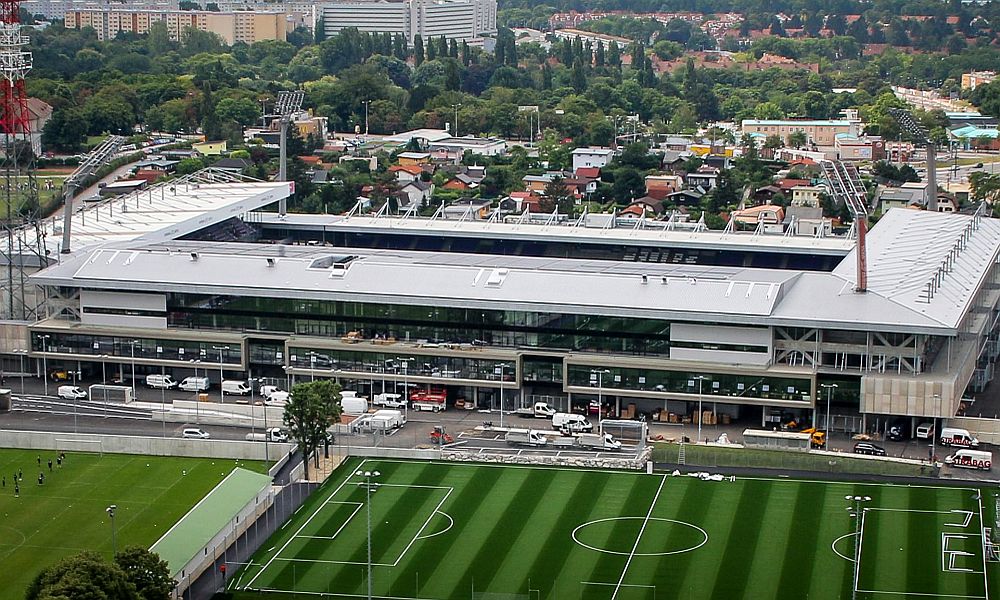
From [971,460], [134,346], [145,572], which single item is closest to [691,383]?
[971,460]

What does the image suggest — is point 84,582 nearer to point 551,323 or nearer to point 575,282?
point 551,323

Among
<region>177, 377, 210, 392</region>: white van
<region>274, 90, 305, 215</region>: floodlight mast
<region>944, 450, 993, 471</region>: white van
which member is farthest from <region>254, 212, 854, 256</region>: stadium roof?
<region>944, 450, 993, 471</region>: white van

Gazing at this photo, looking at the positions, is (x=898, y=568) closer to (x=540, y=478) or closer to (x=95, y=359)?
(x=540, y=478)

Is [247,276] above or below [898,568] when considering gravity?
above

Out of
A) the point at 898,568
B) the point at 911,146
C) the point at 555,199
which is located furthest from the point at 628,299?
the point at 911,146

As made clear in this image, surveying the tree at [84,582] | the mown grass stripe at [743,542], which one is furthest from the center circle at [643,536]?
the tree at [84,582]

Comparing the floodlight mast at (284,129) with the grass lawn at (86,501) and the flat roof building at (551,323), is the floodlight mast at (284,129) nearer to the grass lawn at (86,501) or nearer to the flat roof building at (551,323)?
the flat roof building at (551,323)
